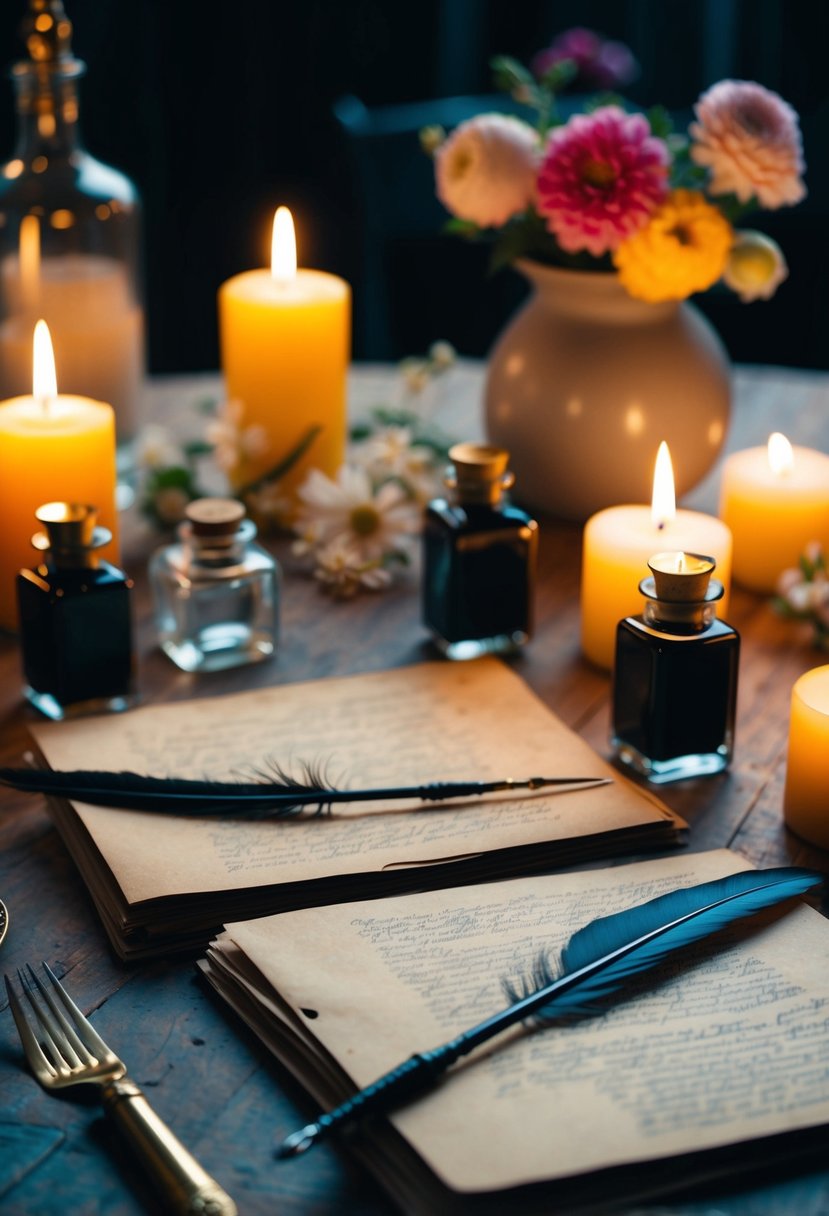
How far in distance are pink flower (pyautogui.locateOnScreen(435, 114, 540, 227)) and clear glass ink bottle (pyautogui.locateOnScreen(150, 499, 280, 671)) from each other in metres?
0.39

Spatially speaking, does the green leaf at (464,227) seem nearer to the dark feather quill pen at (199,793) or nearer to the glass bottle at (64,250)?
the glass bottle at (64,250)

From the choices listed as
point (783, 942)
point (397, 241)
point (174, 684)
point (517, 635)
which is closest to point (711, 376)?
point (517, 635)

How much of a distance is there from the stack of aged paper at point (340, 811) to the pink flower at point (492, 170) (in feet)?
1.51

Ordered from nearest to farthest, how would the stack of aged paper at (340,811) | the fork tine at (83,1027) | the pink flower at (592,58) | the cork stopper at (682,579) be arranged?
the fork tine at (83,1027)
the stack of aged paper at (340,811)
the cork stopper at (682,579)
the pink flower at (592,58)

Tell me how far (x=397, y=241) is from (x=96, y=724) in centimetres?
251

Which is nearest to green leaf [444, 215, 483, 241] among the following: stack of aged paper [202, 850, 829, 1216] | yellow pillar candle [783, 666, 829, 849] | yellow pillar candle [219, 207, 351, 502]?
yellow pillar candle [219, 207, 351, 502]

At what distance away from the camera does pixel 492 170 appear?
4.37ft

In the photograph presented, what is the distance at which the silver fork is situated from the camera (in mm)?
661

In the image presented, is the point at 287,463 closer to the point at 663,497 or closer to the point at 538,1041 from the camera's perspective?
the point at 663,497

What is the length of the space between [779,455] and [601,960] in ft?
2.32

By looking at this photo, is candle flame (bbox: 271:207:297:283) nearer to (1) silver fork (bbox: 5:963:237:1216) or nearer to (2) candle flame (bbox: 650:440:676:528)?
(2) candle flame (bbox: 650:440:676:528)

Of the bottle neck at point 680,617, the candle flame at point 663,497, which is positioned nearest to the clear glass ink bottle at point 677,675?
the bottle neck at point 680,617

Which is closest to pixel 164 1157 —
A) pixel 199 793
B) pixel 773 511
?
pixel 199 793

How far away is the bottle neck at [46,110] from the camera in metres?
1.40
